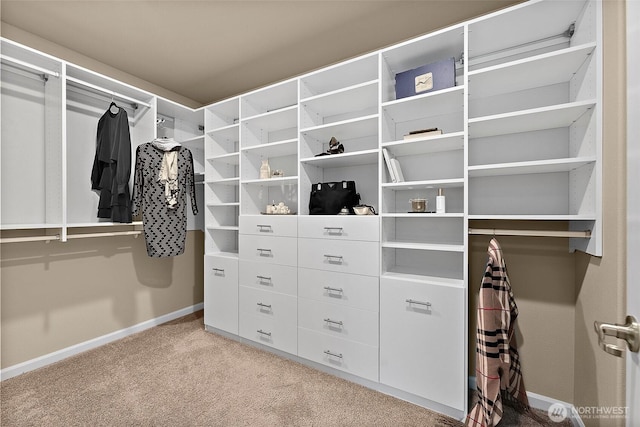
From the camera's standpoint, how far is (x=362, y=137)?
2.48m

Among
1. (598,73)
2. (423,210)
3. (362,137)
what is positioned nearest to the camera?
(598,73)

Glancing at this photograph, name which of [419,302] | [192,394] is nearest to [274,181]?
[419,302]

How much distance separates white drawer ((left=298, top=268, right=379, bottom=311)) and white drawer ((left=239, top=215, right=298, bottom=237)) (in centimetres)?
36

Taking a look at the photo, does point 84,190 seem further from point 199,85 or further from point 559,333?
point 559,333

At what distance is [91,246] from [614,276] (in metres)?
3.68

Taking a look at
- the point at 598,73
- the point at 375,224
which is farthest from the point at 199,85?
the point at 598,73

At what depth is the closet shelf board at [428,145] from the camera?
1774 mm

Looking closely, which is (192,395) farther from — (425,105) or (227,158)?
(425,105)

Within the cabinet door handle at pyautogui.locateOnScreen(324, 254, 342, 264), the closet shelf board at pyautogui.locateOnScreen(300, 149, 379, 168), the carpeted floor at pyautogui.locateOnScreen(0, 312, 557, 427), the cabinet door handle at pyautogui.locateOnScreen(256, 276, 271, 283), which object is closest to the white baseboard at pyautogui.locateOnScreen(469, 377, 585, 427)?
the carpeted floor at pyautogui.locateOnScreen(0, 312, 557, 427)

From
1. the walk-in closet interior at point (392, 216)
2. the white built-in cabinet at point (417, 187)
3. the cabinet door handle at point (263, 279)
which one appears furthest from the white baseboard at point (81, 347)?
the cabinet door handle at point (263, 279)

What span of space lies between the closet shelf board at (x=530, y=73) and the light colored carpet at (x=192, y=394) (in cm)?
215

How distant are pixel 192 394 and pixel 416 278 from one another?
1.76 meters

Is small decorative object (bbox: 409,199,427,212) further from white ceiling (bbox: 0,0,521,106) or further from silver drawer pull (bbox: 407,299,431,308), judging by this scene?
white ceiling (bbox: 0,0,521,106)

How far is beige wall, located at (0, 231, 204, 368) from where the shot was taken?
2148 mm
